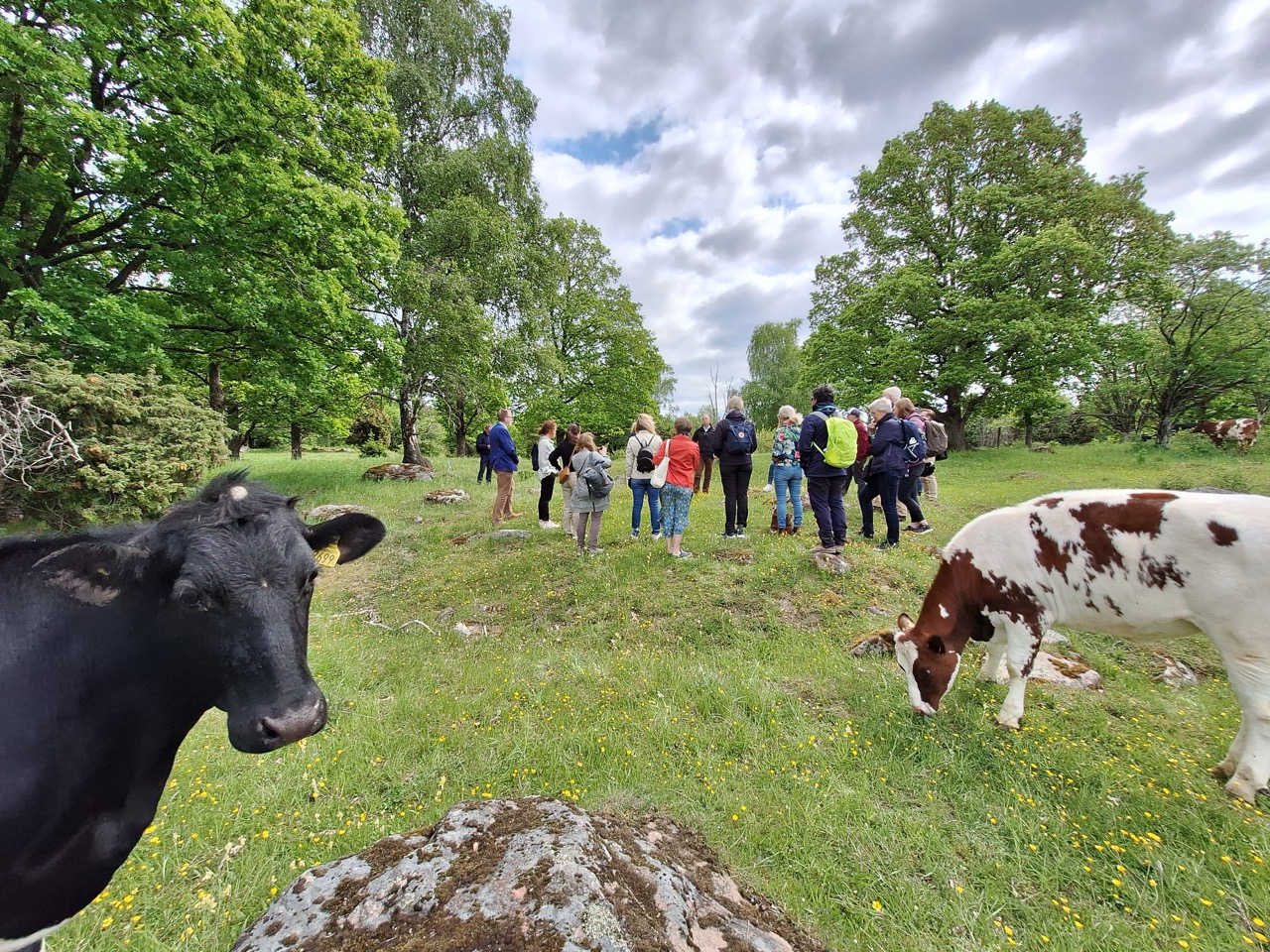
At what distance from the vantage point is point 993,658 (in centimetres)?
446

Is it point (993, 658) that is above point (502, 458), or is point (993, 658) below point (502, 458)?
below

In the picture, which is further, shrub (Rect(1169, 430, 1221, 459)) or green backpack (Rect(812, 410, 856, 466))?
shrub (Rect(1169, 430, 1221, 459))

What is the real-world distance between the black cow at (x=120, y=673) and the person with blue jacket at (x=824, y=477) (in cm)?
667

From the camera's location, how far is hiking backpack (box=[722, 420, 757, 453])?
826 cm

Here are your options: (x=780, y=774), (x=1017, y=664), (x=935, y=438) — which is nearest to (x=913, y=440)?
(x=935, y=438)

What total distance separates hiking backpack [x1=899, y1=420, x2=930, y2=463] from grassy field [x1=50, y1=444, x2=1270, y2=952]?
2.53 meters

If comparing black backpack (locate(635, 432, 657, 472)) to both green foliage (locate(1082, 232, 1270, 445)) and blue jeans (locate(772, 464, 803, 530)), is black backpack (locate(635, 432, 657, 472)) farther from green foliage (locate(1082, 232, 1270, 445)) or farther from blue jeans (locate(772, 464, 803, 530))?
green foliage (locate(1082, 232, 1270, 445))

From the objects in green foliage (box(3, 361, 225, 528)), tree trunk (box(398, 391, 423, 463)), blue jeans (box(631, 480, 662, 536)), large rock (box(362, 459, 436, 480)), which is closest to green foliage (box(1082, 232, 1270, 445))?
blue jeans (box(631, 480, 662, 536))

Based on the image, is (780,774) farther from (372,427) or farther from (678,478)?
(372,427)

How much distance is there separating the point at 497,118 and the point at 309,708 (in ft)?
88.4

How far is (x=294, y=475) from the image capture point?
16.5 m

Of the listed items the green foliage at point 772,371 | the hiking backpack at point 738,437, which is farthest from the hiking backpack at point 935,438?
the green foliage at point 772,371

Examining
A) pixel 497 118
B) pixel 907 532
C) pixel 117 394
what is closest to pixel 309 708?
pixel 907 532

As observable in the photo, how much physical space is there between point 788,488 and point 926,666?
18.0 feet
